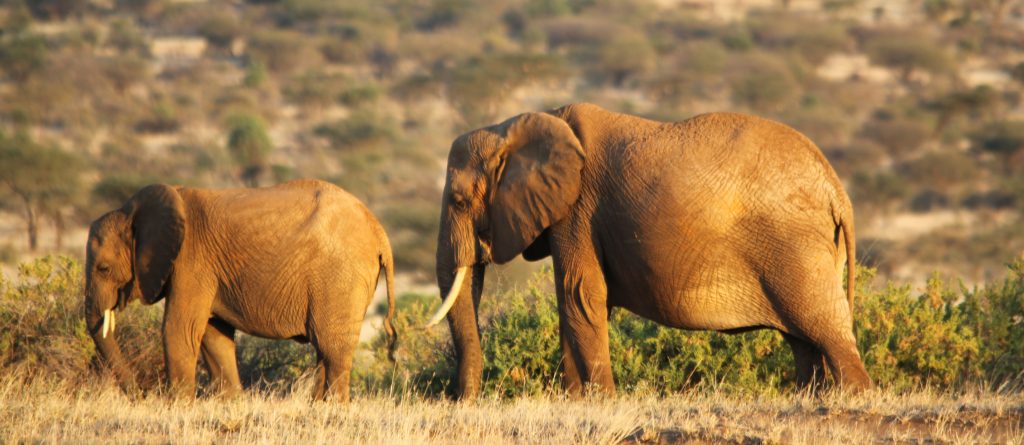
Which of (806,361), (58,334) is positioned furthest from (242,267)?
(806,361)

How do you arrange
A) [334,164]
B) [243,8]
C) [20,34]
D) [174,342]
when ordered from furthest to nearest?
[243,8]
[20,34]
[334,164]
[174,342]

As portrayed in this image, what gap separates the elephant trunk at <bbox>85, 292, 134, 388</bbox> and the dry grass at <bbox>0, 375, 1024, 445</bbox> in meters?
1.81

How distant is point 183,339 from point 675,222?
151 inches

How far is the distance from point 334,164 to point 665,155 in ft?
87.5

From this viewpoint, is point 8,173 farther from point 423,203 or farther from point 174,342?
point 174,342

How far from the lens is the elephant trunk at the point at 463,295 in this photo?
8883mm

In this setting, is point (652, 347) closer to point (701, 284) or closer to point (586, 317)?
point (586, 317)

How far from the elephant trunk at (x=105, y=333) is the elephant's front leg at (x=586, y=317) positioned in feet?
12.0

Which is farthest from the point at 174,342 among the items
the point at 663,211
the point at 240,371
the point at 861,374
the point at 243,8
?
the point at 243,8

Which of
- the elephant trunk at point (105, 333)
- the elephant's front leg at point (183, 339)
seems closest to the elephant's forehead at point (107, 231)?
the elephant trunk at point (105, 333)

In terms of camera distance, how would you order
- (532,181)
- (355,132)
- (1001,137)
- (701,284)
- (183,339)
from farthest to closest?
(1001,137) < (355,132) < (183,339) < (532,181) < (701,284)

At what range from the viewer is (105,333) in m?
9.97

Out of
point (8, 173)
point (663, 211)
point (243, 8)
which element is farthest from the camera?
point (243, 8)

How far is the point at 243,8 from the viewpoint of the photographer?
5466 centimetres
